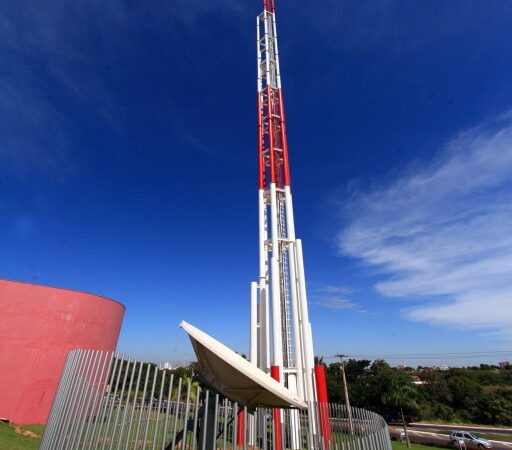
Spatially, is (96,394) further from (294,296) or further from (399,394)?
(399,394)

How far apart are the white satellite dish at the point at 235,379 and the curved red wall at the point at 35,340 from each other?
20.0 metres

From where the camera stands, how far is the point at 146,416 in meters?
5.50

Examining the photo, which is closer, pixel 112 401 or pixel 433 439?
pixel 112 401

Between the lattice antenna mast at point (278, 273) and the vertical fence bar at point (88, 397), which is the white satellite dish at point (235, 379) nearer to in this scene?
the vertical fence bar at point (88, 397)

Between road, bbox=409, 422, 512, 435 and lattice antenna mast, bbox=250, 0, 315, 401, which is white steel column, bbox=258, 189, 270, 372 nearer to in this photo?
lattice antenna mast, bbox=250, 0, 315, 401

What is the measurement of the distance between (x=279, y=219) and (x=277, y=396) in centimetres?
1430

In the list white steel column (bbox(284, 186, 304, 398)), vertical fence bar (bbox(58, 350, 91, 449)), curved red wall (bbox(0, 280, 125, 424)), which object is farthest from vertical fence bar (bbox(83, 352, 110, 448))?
curved red wall (bbox(0, 280, 125, 424))

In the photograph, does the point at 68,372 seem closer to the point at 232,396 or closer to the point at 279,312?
the point at 232,396

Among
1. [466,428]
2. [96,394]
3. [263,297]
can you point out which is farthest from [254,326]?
[466,428]

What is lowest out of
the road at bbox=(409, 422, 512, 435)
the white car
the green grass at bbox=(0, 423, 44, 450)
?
the white car

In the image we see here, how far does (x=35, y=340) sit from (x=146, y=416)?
20.0m

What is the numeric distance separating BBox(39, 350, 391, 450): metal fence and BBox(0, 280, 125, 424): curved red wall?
1567 cm

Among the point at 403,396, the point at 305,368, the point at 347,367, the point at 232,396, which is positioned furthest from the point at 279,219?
the point at 347,367

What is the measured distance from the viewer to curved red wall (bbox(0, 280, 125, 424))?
19.9 m
